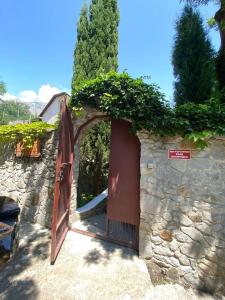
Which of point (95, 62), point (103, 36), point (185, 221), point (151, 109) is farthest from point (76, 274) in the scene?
point (103, 36)

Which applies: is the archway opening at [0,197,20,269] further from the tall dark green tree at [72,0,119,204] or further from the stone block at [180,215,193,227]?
the stone block at [180,215,193,227]

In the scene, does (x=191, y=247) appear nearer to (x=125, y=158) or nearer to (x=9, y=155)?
(x=125, y=158)

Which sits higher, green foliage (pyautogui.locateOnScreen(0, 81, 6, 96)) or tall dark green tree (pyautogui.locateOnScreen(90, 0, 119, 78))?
green foliage (pyautogui.locateOnScreen(0, 81, 6, 96))

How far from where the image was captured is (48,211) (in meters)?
4.71

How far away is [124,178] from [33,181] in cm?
251

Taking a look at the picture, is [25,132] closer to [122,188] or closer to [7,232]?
[7,232]

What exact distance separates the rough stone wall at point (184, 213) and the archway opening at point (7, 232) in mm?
2790

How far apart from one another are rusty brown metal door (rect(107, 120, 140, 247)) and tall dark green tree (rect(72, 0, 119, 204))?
2.31m

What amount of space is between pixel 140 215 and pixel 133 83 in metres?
2.44

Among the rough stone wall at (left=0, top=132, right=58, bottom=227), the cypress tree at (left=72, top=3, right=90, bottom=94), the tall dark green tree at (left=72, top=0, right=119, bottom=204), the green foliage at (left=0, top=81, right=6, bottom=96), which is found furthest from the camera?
the green foliage at (left=0, top=81, right=6, bottom=96)

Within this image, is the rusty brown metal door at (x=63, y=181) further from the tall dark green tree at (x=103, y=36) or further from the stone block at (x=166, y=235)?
the tall dark green tree at (x=103, y=36)

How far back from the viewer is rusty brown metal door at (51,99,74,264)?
3357mm

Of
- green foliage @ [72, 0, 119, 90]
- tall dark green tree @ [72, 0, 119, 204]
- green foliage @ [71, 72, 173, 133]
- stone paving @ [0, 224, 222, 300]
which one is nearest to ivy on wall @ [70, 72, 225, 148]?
green foliage @ [71, 72, 173, 133]

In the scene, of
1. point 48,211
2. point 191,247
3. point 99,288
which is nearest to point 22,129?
point 48,211
